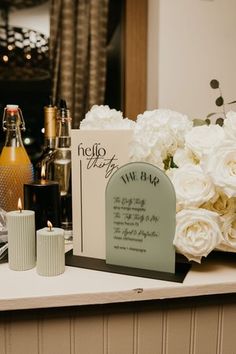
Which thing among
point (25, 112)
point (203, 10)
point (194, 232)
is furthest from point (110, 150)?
point (25, 112)

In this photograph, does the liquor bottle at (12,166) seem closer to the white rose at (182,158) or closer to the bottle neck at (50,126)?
the bottle neck at (50,126)

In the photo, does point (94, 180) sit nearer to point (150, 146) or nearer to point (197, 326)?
point (150, 146)

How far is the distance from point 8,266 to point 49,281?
112 millimetres

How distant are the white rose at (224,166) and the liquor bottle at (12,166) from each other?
1.44 ft

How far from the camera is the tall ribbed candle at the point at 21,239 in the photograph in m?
0.70

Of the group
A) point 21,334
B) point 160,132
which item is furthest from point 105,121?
point 21,334

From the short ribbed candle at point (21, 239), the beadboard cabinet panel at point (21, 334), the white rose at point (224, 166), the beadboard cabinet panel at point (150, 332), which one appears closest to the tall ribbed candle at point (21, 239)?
the short ribbed candle at point (21, 239)

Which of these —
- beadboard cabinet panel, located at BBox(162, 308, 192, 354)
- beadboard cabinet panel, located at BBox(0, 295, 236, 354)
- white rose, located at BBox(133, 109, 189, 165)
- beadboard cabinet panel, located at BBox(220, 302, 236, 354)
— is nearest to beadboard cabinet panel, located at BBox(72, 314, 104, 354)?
beadboard cabinet panel, located at BBox(0, 295, 236, 354)

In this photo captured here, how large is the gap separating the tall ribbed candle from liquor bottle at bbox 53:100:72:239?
255 millimetres

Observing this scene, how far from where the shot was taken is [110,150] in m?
0.77

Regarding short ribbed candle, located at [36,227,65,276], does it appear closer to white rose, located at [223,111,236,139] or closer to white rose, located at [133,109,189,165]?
→ white rose, located at [133,109,189,165]

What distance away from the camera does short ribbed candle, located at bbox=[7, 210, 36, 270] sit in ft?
2.30

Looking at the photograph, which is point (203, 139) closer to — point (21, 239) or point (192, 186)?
point (192, 186)

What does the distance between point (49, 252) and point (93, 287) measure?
0.11 m
